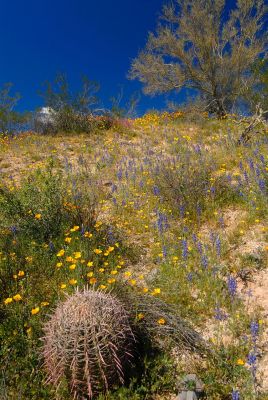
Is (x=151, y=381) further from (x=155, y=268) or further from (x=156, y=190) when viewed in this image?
(x=156, y=190)

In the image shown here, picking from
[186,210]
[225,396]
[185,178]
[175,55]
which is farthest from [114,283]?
[175,55]

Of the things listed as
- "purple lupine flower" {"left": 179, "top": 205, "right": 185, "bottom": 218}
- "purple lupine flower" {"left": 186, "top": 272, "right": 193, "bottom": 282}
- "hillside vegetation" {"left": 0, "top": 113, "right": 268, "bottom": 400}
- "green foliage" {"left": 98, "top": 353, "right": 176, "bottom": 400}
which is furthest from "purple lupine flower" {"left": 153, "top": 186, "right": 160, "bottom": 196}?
"green foliage" {"left": 98, "top": 353, "right": 176, "bottom": 400}

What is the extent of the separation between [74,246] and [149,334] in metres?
1.83

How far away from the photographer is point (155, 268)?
482 cm

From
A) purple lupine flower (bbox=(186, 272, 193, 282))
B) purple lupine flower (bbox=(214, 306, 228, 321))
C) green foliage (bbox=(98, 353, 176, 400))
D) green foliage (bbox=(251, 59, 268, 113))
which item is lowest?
green foliage (bbox=(98, 353, 176, 400))

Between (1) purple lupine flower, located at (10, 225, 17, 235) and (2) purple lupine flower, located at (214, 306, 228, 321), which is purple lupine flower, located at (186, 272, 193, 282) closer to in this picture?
(2) purple lupine flower, located at (214, 306, 228, 321)

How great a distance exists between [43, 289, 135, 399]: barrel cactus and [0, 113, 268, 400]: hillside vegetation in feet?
0.19

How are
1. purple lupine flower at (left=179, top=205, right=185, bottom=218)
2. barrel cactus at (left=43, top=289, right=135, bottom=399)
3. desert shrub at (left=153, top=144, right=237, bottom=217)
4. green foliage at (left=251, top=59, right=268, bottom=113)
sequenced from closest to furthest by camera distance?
1. barrel cactus at (left=43, top=289, right=135, bottom=399)
2. purple lupine flower at (left=179, top=205, right=185, bottom=218)
3. desert shrub at (left=153, top=144, right=237, bottom=217)
4. green foliage at (left=251, top=59, right=268, bottom=113)

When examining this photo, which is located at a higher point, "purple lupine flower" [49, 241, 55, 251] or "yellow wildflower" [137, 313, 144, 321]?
"purple lupine flower" [49, 241, 55, 251]

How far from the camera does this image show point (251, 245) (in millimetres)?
4914

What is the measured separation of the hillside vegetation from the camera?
3113mm

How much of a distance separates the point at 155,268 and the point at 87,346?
2.22m

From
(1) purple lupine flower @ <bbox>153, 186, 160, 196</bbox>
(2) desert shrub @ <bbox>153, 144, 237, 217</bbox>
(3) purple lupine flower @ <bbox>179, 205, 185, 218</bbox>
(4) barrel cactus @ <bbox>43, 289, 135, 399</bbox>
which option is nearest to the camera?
(4) barrel cactus @ <bbox>43, 289, 135, 399</bbox>

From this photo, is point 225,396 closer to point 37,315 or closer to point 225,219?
point 37,315
